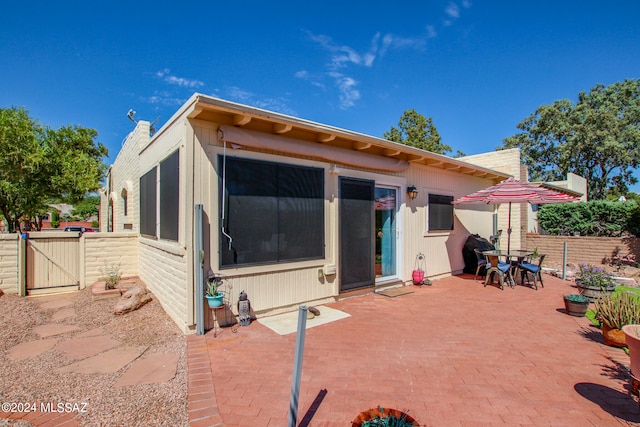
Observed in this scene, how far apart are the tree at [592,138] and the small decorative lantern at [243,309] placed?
2639 cm

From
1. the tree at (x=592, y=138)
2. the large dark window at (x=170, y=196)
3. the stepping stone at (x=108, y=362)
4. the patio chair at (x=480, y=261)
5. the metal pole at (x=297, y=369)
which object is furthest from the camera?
the tree at (x=592, y=138)

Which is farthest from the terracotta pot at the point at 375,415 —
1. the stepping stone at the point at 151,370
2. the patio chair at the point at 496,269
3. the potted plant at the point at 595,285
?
the patio chair at the point at 496,269

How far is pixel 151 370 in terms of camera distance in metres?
3.09

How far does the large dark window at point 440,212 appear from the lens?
784 cm

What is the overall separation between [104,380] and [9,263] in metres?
5.11

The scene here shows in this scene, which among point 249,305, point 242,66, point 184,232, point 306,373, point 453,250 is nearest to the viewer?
point 306,373

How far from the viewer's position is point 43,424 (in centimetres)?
223

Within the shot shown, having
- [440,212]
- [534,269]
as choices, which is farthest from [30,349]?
[534,269]


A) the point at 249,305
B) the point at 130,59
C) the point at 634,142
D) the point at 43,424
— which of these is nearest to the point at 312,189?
the point at 249,305

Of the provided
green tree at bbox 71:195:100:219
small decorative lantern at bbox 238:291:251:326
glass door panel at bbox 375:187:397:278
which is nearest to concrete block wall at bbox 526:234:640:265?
glass door panel at bbox 375:187:397:278

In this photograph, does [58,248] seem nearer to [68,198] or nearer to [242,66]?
[68,198]

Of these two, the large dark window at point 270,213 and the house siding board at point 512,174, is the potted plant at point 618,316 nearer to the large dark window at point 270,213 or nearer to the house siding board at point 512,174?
the large dark window at point 270,213

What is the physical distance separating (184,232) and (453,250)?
7142 millimetres

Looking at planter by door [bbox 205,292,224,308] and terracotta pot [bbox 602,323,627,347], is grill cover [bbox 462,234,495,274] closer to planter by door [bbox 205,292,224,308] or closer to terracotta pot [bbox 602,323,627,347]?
terracotta pot [bbox 602,323,627,347]
